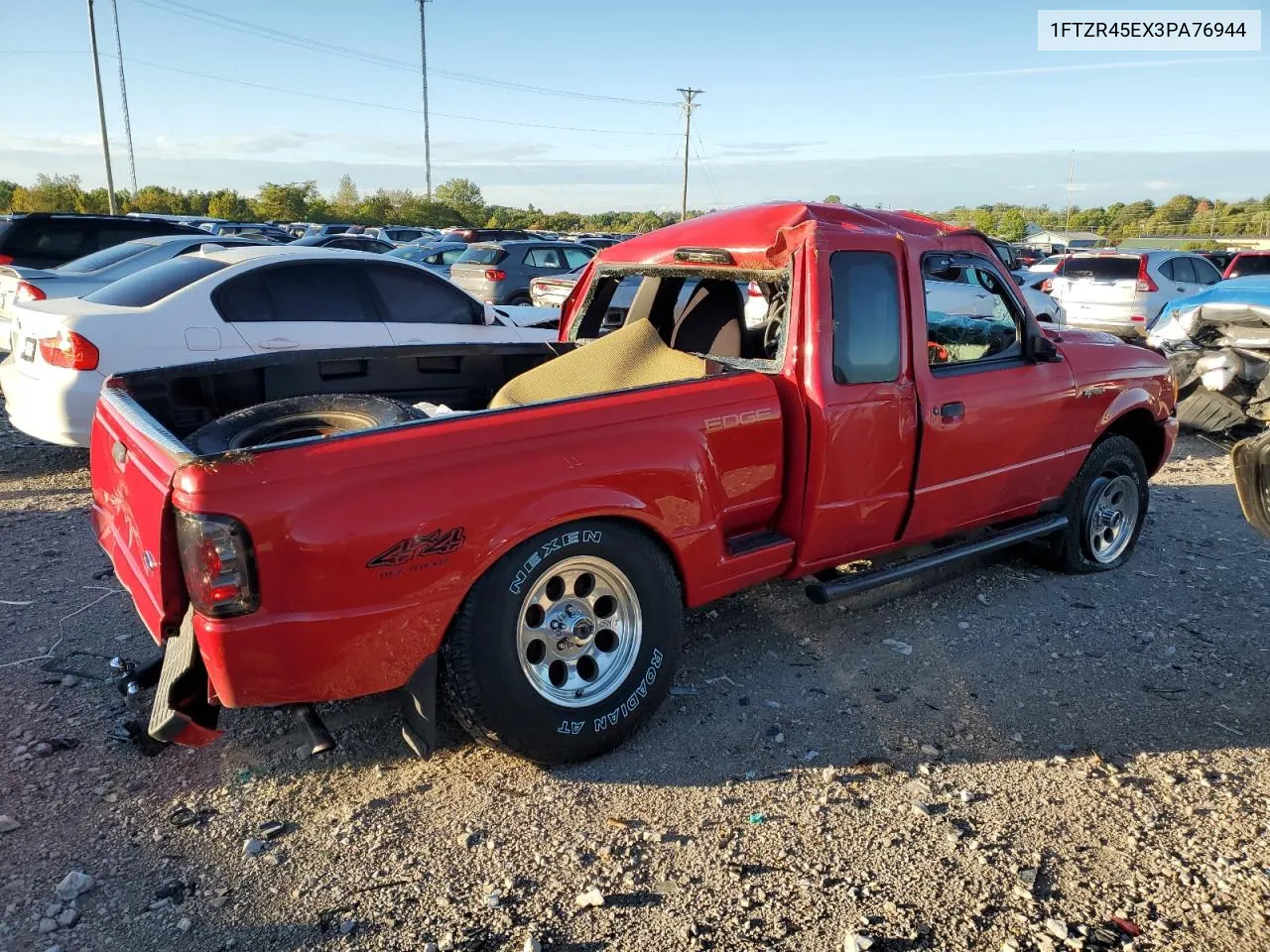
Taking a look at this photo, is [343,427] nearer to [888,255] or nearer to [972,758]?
[888,255]

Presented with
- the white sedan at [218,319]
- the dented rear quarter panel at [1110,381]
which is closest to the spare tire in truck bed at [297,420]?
the white sedan at [218,319]

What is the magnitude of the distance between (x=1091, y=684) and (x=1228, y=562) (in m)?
2.28

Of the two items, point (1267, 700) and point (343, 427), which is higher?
point (343, 427)

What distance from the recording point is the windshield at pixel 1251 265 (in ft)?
57.5

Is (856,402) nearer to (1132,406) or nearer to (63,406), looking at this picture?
(1132,406)

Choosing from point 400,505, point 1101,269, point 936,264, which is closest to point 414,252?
point 1101,269

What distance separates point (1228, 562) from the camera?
18.4ft

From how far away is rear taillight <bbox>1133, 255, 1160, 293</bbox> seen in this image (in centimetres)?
1492

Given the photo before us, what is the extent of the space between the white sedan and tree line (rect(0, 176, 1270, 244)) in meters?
39.3

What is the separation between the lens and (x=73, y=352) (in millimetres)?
5984

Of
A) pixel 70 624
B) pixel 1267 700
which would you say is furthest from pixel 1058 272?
pixel 70 624

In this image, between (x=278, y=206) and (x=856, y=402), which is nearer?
(x=856, y=402)

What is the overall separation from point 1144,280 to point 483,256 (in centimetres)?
1088

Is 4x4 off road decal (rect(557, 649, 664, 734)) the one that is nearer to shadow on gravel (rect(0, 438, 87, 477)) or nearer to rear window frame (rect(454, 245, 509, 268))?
shadow on gravel (rect(0, 438, 87, 477))
